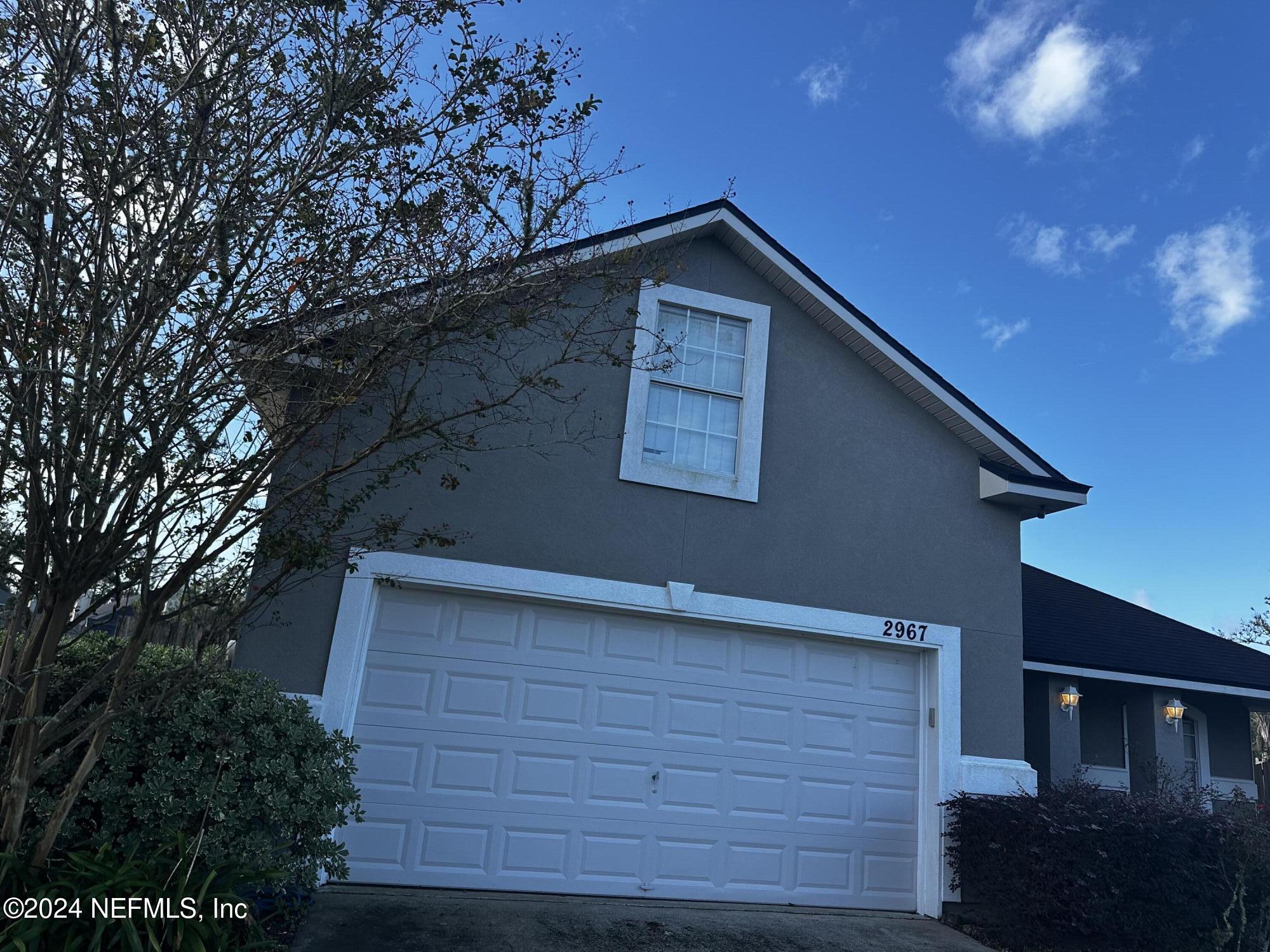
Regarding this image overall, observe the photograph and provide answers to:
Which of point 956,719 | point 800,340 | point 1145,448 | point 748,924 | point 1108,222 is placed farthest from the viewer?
point 1145,448

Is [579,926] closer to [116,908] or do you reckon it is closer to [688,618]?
[688,618]

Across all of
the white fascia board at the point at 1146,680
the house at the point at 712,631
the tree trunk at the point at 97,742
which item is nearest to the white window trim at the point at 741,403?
the house at the point at 712,631

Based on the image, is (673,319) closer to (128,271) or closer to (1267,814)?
(128,271)

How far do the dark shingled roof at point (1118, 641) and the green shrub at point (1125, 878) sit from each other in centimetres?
387

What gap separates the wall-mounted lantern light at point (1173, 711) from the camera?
1270 centimetres

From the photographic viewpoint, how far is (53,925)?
4516 millimetres

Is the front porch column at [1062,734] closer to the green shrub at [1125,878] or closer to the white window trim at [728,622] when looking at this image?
the white window trim at [728,622]

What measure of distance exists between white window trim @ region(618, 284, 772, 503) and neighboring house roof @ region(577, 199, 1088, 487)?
0.45 m

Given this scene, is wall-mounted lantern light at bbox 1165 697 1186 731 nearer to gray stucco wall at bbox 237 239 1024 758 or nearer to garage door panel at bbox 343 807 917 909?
gray stucco wall at bbox 237 239 1024 758

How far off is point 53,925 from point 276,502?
237 centimetres

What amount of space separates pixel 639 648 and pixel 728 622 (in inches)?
33.9

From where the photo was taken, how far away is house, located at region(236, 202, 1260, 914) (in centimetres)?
767

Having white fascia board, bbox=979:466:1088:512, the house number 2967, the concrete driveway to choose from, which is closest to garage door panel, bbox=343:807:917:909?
the concrete driveway

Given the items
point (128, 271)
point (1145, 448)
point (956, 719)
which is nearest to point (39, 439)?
point (128, 271)
